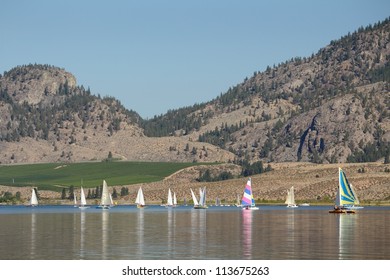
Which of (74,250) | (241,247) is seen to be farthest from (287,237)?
(74,250)

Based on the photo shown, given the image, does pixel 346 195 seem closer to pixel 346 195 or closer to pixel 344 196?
pixel 346 195

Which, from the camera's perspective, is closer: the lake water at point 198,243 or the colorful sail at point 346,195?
the lake water at point 198,243

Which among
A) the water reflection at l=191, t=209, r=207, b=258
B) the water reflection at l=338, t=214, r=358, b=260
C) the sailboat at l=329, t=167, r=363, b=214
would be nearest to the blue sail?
the sailboat at l=329, t=167, r=363, b=214

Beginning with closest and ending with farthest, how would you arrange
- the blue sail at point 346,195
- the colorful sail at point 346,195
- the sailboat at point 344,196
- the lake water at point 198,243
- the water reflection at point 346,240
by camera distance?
the lake water at point 198,243 → the water reflection at point 346,240 → the sailboat at point 344,196 → the blue sail at point 346,195 → the colorful sail at point 346,195

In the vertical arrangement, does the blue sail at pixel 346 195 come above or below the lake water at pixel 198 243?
above

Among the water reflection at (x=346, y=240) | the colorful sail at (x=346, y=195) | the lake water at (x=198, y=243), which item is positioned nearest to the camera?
the lake water at (x=198, y=243)

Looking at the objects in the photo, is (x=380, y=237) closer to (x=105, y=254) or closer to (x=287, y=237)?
(x=287, y=237)

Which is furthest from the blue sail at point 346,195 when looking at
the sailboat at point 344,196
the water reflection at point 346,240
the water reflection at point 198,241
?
the water reflection at point 198,241

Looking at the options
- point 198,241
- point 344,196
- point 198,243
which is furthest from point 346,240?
point 344,196

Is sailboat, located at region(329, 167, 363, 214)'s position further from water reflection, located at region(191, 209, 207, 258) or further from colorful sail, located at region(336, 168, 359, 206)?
water reflection, located at region(191, 209, 207, 258)

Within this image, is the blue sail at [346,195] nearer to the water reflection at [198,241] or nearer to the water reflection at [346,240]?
the water reflection at [346,240]
